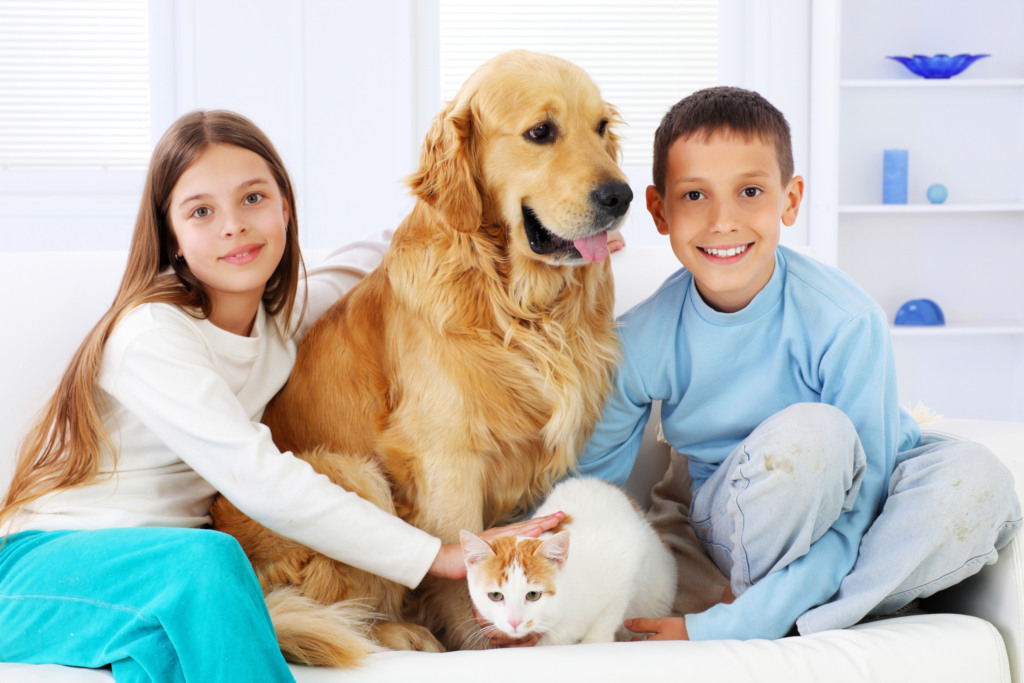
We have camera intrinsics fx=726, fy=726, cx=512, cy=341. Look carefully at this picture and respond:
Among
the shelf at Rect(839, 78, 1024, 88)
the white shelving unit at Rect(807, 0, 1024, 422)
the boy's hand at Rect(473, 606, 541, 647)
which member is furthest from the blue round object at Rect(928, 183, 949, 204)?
the boy's hand at Rect(473, 606, 541, 647)

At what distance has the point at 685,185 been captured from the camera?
1446mm

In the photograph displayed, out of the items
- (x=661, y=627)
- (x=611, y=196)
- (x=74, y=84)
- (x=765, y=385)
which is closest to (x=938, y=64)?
(x=765, y=385)

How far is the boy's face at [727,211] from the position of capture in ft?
4.57

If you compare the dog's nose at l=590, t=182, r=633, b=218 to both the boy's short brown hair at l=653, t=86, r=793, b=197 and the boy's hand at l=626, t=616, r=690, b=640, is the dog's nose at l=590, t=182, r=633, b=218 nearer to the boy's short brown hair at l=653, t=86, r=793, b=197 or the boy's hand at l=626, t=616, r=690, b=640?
the boy's short brown hair at l=653, t=86, r=793, b=197

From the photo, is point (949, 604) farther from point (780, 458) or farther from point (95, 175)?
point (95, 175)

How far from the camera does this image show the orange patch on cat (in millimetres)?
1173

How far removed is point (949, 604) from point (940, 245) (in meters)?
3.21

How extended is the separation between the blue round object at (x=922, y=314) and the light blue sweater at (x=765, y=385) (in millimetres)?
2621

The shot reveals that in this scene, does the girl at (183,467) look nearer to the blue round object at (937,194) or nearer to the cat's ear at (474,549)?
the cat's ear at (474,549)

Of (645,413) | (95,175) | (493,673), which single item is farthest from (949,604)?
(95,175)

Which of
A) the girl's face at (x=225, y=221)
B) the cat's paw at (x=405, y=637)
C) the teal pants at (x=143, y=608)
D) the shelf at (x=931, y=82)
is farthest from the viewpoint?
the shelf at (x=931, y=82)

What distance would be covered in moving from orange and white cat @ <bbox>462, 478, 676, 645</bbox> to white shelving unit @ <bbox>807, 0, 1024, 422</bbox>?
2.82 meters

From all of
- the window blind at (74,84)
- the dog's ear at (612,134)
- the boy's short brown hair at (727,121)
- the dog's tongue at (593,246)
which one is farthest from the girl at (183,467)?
the window blind at (74,84)

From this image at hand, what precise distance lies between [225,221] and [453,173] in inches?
17.6
